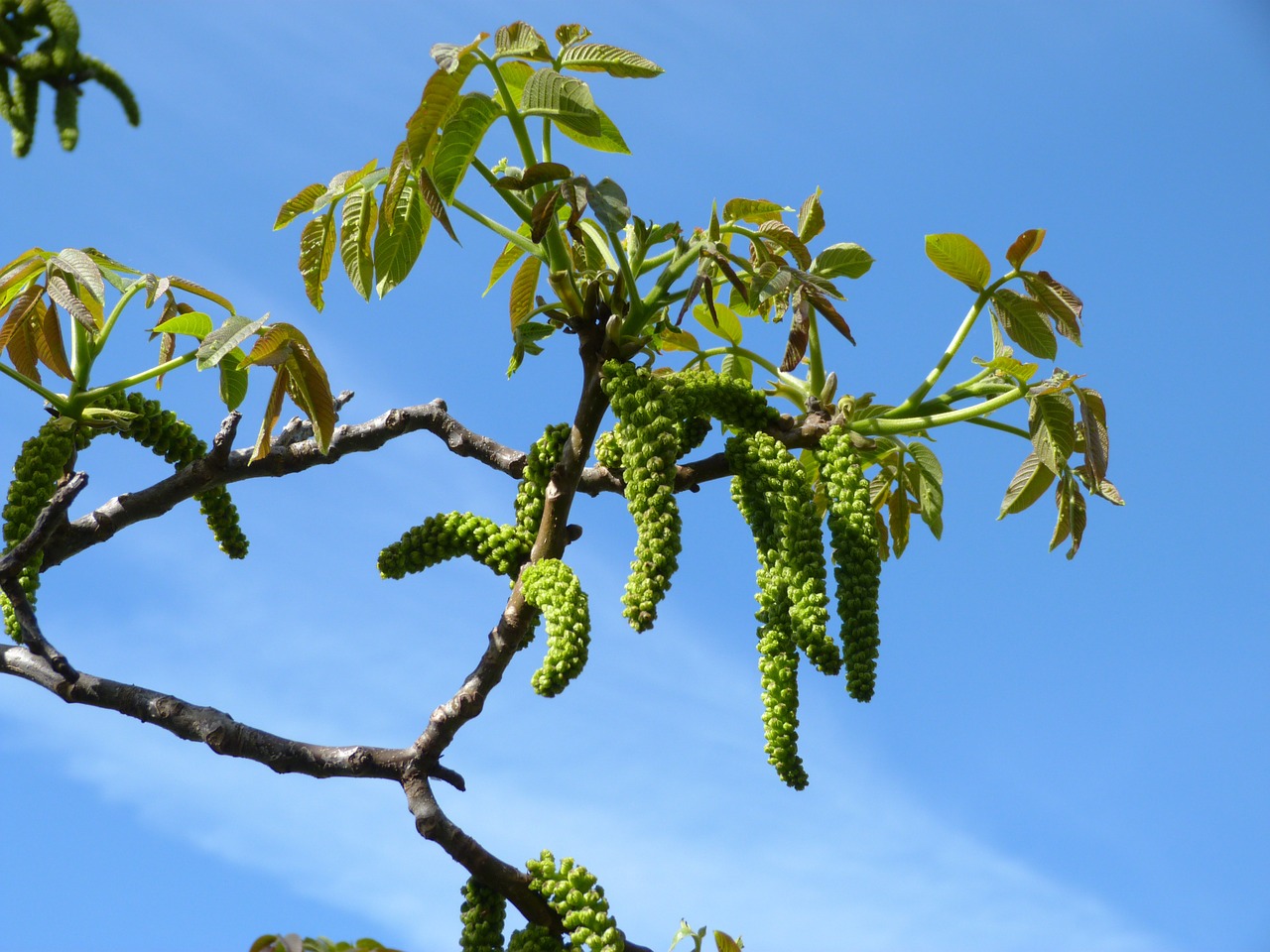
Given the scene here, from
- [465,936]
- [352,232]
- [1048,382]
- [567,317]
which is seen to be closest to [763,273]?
[567,317]

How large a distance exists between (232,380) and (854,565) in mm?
1755

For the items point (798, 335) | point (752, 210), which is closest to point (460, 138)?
point (752, 210)

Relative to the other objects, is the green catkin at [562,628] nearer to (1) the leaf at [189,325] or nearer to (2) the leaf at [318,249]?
(2) the leaf at [318,249]

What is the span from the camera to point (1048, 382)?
279 centimetres

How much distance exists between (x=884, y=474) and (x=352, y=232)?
158cm

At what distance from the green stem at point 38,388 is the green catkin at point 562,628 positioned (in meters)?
1.45

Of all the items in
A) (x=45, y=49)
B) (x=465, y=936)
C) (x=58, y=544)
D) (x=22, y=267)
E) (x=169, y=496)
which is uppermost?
(x=22, y=267)

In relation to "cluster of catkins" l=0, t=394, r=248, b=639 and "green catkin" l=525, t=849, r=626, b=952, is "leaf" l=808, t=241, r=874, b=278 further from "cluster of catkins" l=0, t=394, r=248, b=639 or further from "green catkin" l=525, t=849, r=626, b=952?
"cluster of catkins" l=0, t=394, r=248, b=639

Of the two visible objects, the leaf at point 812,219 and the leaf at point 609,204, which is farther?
the leaf at point 812,219

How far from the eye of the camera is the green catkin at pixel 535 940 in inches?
98.0

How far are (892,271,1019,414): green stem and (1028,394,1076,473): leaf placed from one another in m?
0.24

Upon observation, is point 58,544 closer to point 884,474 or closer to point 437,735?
point 437,735

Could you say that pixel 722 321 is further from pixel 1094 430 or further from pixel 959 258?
pixel 1094 430

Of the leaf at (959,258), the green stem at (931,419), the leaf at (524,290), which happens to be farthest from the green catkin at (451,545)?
the leaf at (959,258)
